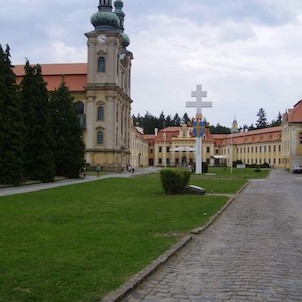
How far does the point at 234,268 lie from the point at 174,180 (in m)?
16.3

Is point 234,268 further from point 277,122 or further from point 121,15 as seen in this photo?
point 277,122

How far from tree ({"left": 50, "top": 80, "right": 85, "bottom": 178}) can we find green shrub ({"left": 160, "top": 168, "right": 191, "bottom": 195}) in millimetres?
22110

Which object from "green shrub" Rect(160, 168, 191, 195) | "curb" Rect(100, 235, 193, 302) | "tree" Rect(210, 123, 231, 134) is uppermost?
"tree" Rect(210, 123, 231, 134)

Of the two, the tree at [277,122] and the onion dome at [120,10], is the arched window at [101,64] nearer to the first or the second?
the onion dome at [120,10]

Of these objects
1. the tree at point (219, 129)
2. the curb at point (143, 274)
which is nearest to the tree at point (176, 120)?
the tree at point (219, 129)

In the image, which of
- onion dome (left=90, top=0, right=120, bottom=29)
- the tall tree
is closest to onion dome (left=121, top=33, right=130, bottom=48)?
onion dome (left=90, top=0, right=120, bottom=29)

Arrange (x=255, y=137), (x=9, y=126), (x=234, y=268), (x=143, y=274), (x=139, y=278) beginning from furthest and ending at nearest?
(x=255, y=137) < (x=9, y=126) < (x=234, y=268) < (x=143, y=274) < (x=139, y=278)

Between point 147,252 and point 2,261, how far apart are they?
8.67 feet

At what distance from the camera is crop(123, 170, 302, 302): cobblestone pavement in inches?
259

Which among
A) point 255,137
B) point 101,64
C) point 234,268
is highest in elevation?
point 101,64

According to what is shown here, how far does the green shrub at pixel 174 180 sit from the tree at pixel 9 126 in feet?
40.4

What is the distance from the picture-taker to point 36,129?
3844cm

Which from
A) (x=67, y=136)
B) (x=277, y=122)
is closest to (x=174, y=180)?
(x=67, y=136)

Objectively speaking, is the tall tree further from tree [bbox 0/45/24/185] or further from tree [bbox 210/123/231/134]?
tree [bbox 210/123/231/134]
